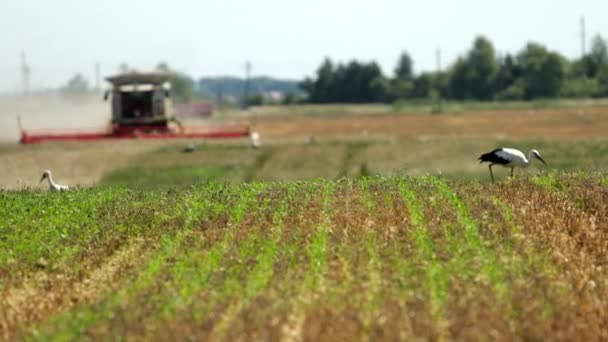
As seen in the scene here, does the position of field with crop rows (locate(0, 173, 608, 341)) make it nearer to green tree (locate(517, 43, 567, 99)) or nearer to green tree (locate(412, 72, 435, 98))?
green tree (locate(517, 43, 567, 99))

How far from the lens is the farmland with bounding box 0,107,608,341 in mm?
11461

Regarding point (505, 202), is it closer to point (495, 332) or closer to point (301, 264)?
point (301, 264)

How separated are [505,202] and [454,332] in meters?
7.24

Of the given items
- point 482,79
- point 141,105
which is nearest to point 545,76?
point 482,79

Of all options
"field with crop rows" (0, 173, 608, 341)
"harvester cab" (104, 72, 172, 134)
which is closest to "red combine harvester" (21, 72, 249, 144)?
"harvester cab" (104, 72, 172, 134)

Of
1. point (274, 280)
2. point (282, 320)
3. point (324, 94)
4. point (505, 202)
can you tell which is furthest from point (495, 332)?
point (324, 94)

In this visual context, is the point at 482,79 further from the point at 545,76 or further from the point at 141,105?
the point at 141,105

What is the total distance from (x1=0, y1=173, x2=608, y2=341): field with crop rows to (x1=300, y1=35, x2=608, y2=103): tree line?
433ft

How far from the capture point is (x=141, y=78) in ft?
185

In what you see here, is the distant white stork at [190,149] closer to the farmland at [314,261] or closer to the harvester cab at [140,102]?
the harvester cab at [140,102]

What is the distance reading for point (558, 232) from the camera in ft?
51.8

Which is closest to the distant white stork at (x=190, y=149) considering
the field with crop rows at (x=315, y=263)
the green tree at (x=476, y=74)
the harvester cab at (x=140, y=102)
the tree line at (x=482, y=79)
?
the harvester cab at (x=140, y=102)

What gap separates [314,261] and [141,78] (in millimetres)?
43407

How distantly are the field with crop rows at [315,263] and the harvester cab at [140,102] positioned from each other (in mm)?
35714
